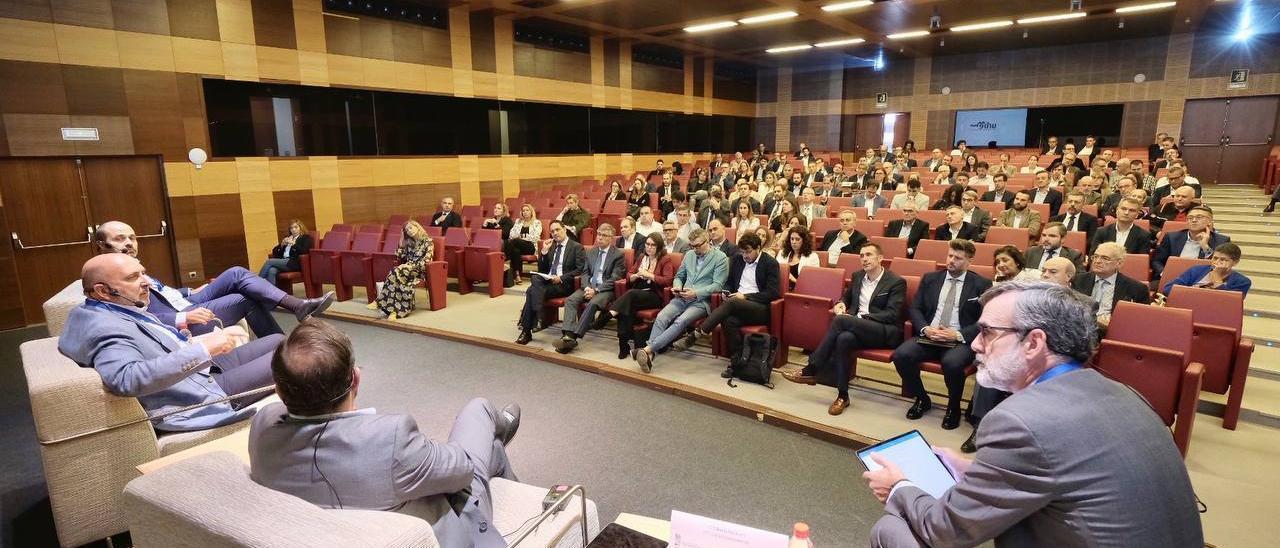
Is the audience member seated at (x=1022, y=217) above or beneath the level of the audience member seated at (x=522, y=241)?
above

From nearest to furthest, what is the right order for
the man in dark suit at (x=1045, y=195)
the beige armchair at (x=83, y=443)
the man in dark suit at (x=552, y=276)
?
the beige armchair at (x=83, y=443), the man in dark suit at (x=552, y=276), the man in dark suit at (x=1045, y=195)

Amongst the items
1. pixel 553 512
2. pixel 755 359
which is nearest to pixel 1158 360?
pixel 755 359

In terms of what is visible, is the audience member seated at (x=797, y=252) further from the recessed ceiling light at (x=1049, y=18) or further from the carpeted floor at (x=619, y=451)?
the recessed ceiling light at (x=1049, y=18)

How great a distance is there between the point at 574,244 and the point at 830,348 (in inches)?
102

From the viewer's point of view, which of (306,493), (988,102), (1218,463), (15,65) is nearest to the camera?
(306,493)

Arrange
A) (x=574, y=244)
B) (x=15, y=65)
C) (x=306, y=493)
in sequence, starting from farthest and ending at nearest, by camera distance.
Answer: (x=15, y=65), (x=574, y=244), (x=306, y=493)

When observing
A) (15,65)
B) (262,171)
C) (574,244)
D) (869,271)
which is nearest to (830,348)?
(869,271)

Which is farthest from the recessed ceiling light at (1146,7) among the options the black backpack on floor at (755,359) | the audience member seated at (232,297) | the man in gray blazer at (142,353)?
the man in gray blazer at (142,353)

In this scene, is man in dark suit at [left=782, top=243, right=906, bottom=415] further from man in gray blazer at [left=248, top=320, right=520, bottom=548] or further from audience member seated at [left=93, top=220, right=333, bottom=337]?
audience member seated at [left=93, top=220, right=333, bottom=337]

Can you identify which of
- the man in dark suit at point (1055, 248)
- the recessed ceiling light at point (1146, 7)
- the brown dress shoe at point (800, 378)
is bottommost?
the brown dress shoe at point (800, 378)

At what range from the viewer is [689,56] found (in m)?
14.0

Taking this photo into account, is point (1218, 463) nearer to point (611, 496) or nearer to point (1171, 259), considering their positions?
point (1171, 259)

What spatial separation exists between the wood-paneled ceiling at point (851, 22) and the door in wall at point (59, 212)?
4.60m

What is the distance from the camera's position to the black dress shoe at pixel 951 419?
3.42 meters
